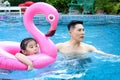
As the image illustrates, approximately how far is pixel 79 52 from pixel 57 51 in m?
0.33

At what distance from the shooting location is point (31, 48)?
15.2 ft

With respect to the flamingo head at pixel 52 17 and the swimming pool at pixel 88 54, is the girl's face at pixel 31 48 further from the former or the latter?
the flamingo head at pixel 52 17

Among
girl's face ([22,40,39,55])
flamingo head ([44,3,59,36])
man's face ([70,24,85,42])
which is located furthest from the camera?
flamingo head ([44,3,59,36])

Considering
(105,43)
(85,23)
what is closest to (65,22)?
(85,23)

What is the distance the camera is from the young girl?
4.50 meters

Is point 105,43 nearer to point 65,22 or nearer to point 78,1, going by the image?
point 65,22

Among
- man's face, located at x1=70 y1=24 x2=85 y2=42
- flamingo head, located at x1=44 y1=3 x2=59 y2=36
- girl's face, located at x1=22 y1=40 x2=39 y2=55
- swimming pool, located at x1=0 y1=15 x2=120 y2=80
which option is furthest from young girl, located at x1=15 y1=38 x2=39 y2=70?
man's face, located at x1=70 y1=24 x2=85 y2=42

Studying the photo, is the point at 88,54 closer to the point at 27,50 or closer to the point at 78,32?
the point at 78,32

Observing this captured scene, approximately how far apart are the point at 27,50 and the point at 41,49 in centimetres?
35

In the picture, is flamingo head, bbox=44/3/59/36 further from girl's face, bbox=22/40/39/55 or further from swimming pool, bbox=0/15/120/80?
swimming pool, bbox=0/15/120/80

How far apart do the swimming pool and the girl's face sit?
0.83 feet

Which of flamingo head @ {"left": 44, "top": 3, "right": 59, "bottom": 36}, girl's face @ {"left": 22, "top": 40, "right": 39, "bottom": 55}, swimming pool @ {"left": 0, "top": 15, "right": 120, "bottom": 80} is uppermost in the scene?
flamingo head @ {"left": 44, "top": 3, "right": 59, "bottom": 36}

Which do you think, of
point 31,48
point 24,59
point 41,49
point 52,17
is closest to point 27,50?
point 31,48

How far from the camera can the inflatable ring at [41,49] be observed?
14.9 ft
